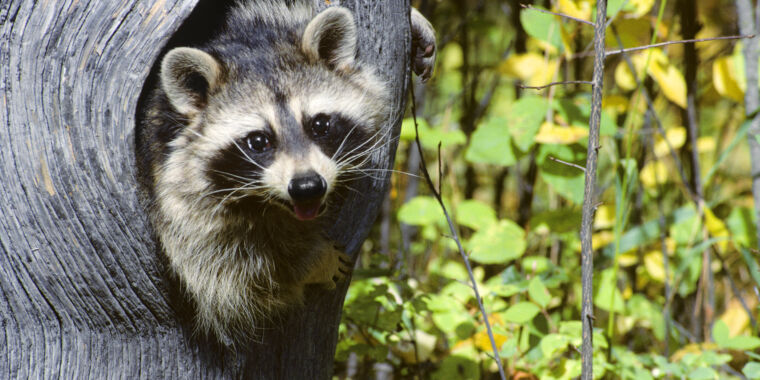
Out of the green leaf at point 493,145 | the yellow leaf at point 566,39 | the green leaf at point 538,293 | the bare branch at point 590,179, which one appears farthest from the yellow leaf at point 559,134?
the bare branch at point 590,179

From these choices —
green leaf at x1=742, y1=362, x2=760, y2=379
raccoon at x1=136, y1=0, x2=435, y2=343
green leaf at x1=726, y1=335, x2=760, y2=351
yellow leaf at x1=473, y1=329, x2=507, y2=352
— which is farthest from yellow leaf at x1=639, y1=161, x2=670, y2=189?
raccoon at x1=136, y1=0, x2=435, y2=343

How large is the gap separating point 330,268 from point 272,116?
19.5 inches

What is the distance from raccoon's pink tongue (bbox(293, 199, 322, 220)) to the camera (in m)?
1.88

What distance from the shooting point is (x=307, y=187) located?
180 centimetres

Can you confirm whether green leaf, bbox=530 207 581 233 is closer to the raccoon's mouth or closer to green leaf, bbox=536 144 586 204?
green leaf, bbox=536 144 586 204

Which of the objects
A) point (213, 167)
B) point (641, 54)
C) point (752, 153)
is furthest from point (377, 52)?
point (752, 153)

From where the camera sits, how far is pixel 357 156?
6.63 ft

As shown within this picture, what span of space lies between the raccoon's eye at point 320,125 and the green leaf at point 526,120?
90cm

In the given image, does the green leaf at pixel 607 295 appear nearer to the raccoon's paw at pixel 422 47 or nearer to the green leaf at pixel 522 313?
the green leaf at pixel 522 313

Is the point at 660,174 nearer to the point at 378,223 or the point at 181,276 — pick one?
the point at 378,223

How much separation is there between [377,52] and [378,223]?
243 cm

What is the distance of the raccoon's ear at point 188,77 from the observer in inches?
71.9

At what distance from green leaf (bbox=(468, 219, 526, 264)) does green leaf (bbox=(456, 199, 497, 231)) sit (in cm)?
7

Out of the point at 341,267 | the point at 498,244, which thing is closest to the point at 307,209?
the point at 341,267
